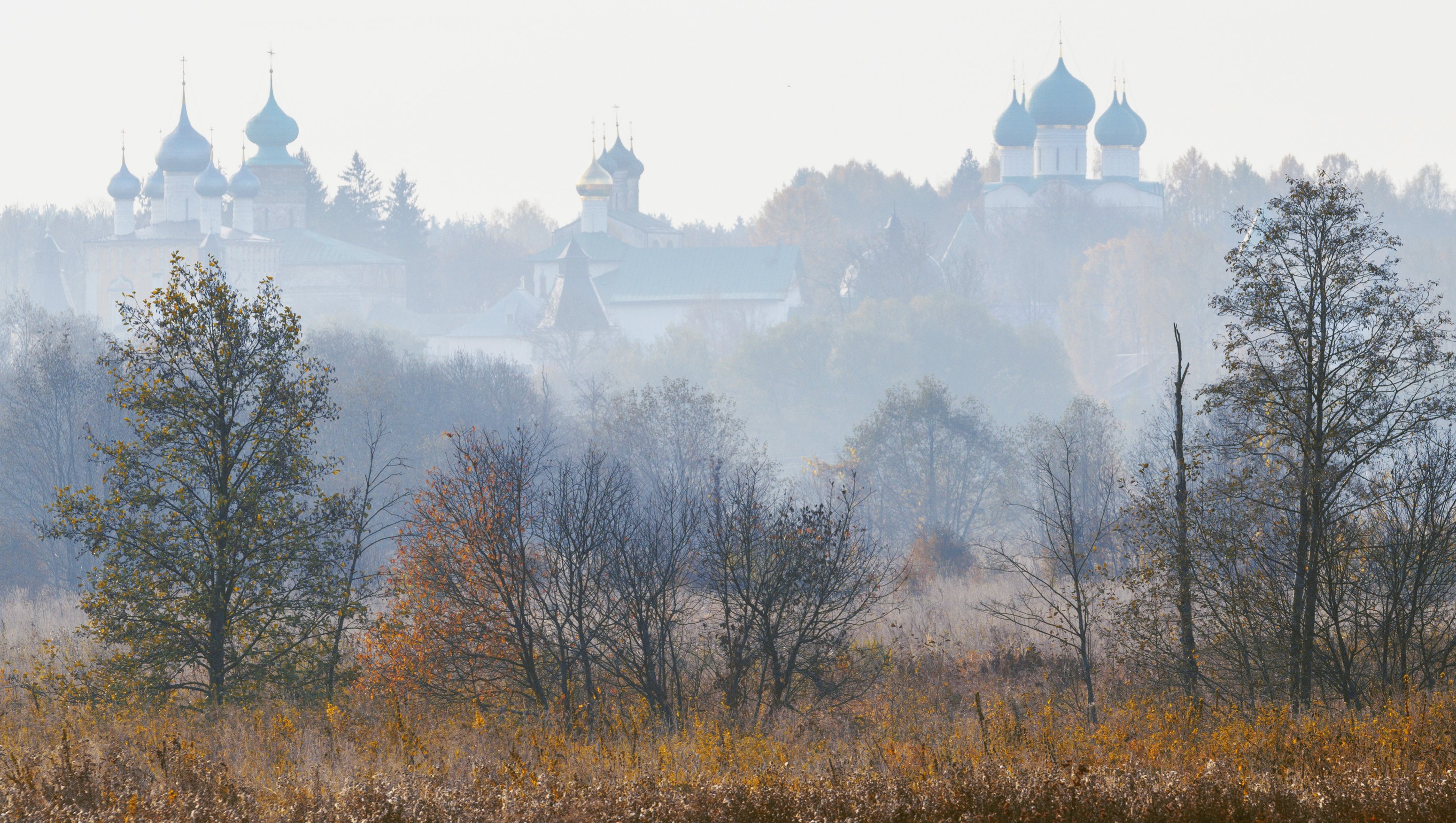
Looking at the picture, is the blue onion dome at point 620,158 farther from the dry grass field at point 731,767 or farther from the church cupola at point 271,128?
the dry grass field at point 731,767

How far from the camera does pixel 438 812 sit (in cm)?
734

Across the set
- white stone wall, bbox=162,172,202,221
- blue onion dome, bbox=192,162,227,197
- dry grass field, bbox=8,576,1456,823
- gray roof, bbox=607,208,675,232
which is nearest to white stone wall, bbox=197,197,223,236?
white stone wall, bbox=162,172,202,221

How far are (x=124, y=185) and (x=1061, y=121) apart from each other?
183ft

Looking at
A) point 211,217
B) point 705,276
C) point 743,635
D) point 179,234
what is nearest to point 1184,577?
point 743,635

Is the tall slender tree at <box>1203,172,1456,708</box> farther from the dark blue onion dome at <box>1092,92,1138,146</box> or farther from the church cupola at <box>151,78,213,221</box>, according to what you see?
the dark blue onion dome at <box>1092,92,1138,146</box>

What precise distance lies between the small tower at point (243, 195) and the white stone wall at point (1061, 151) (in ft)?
158

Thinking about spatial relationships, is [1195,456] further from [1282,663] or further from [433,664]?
[433,664]

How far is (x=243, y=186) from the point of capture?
77.3 meters

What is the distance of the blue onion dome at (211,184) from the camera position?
71562mm

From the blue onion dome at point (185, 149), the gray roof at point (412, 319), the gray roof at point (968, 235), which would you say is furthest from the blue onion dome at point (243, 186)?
the gray roof at point (968, 235)

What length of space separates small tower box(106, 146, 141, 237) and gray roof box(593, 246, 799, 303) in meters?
26.6

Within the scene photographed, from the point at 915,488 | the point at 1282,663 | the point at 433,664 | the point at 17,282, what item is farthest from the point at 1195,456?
the point at 17,282

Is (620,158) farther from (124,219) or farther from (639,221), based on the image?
(124,219)

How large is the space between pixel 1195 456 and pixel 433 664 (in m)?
7.65
